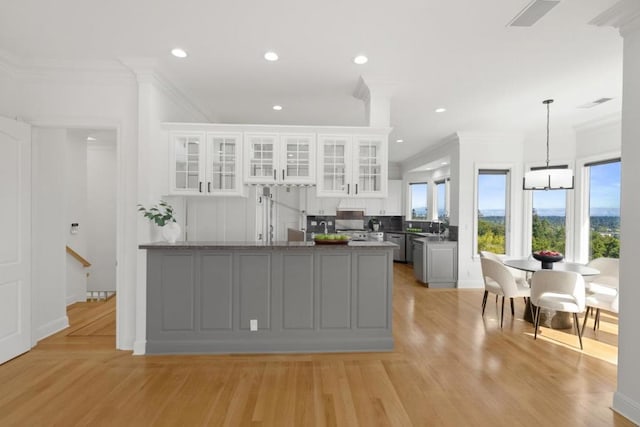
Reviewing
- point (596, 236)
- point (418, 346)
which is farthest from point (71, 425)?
point (596, 236)

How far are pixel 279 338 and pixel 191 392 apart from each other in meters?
1.00

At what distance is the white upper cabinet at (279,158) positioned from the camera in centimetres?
372

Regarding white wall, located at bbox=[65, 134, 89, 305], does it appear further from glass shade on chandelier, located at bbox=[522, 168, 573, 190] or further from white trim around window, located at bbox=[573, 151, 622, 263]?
white trim around window, located at bbox=[573, 151, 622, 263]

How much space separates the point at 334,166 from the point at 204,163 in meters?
1.53

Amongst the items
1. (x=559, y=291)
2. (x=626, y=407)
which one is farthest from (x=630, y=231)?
(x=559, y=291)

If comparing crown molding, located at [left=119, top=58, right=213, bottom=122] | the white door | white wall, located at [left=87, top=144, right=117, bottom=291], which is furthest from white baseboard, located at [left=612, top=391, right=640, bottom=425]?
white wall, located at [left=87, top=144, right=117, bottom=291]

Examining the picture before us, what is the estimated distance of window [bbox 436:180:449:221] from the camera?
8.14m

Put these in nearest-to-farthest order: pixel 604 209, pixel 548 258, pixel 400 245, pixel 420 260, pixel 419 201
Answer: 1. pixel 548 258
2. pixel 604 209
3. pixel 420 260
4. pixel 400 245
5. pixel 419 201

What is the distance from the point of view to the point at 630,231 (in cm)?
229

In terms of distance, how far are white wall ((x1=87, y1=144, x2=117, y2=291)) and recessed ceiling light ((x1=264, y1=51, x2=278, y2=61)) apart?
435 cm

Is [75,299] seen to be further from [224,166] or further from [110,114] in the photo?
[224,166]

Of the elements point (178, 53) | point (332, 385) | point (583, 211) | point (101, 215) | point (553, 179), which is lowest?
point (332, 385)

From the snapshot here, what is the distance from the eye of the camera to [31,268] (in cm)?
337

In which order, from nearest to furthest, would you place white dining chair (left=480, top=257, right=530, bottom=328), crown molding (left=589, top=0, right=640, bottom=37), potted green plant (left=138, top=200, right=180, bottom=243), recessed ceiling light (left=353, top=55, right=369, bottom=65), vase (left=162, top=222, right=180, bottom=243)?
crown molding (left=589, top=0, right=640, bottom=37) → recessed ceiling light (left=353, top=55, right=369, bottom=65) → potted green plant (left=138, top=200, right=180, bottom=243) → vase (left=162, top=222, right=180, bottom=243) → white dining chair (left=480, top=257, right=530, bottom=328)
